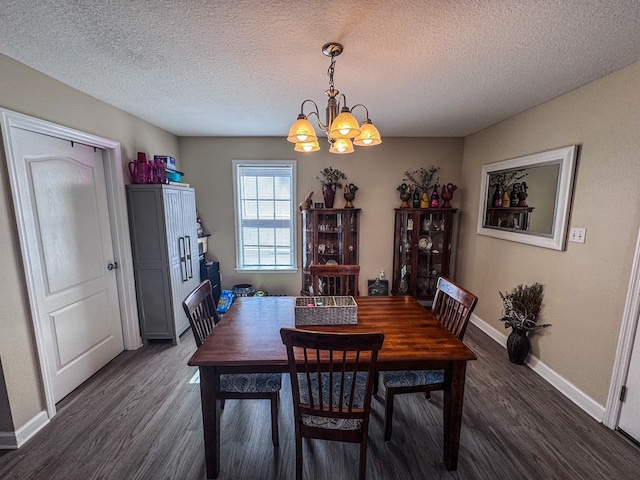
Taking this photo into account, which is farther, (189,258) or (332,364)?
(189,258)

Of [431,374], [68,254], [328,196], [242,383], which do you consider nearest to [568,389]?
[431,374]

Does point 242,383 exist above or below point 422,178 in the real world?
below

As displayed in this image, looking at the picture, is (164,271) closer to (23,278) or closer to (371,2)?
(23,278)

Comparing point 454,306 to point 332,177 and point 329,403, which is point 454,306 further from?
point 332,177

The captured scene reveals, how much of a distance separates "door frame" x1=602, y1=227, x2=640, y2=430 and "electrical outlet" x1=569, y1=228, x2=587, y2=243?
0.37 meters

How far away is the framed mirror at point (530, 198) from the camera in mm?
2249

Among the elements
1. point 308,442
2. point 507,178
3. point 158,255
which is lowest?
point 308,442

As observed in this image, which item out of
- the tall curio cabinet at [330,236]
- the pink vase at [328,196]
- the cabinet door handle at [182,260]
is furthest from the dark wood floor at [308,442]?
the pink vase at [328,196]

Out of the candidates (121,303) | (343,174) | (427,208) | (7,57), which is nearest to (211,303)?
(121,303)

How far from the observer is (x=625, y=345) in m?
1.80

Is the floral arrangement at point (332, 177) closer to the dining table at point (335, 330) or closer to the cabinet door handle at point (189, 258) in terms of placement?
the cabinet door handle at point (189, 258)

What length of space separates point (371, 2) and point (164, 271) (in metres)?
2.81

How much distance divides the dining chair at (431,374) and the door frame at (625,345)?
1.04m

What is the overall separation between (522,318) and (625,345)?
2.34 feet
